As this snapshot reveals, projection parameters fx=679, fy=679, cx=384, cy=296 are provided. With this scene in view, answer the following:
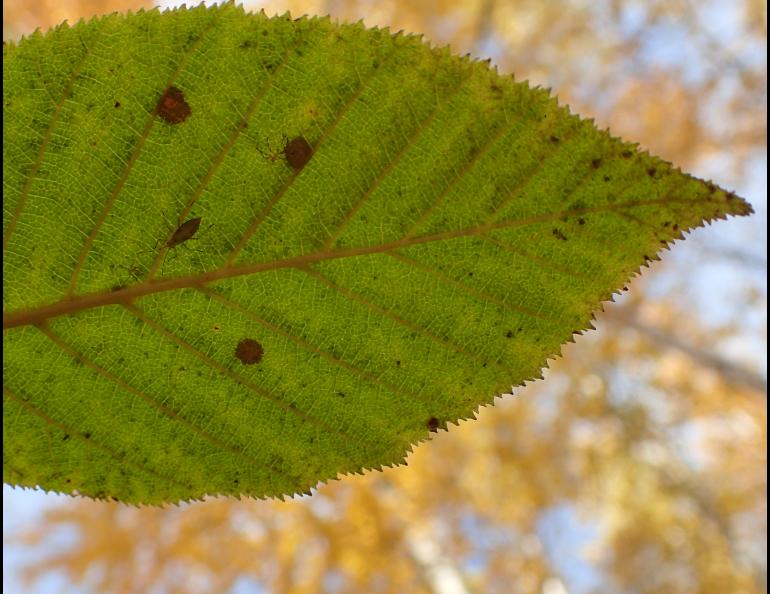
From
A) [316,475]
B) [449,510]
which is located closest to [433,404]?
[316,475]

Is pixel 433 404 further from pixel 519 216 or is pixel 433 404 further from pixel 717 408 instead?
pixel 717 408

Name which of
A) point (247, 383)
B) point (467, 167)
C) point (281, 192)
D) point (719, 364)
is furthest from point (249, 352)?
point (719, 364)

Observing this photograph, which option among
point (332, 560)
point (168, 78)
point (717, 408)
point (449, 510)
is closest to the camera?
point (168, 78)

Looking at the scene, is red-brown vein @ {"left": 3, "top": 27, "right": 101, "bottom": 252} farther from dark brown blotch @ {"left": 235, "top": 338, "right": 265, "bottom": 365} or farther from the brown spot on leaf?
the brown spot on leaf

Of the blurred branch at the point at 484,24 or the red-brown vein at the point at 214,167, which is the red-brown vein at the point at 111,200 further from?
the blurred branch at the point at 484,24

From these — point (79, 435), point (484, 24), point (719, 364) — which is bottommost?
point (79, 435)

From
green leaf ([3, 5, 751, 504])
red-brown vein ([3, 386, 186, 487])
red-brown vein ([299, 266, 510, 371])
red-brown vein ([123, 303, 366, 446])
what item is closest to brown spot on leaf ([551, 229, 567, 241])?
green leaf ([3, 5, 751, 504])

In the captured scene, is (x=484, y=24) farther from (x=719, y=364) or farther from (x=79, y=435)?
(x=79, y=435)
